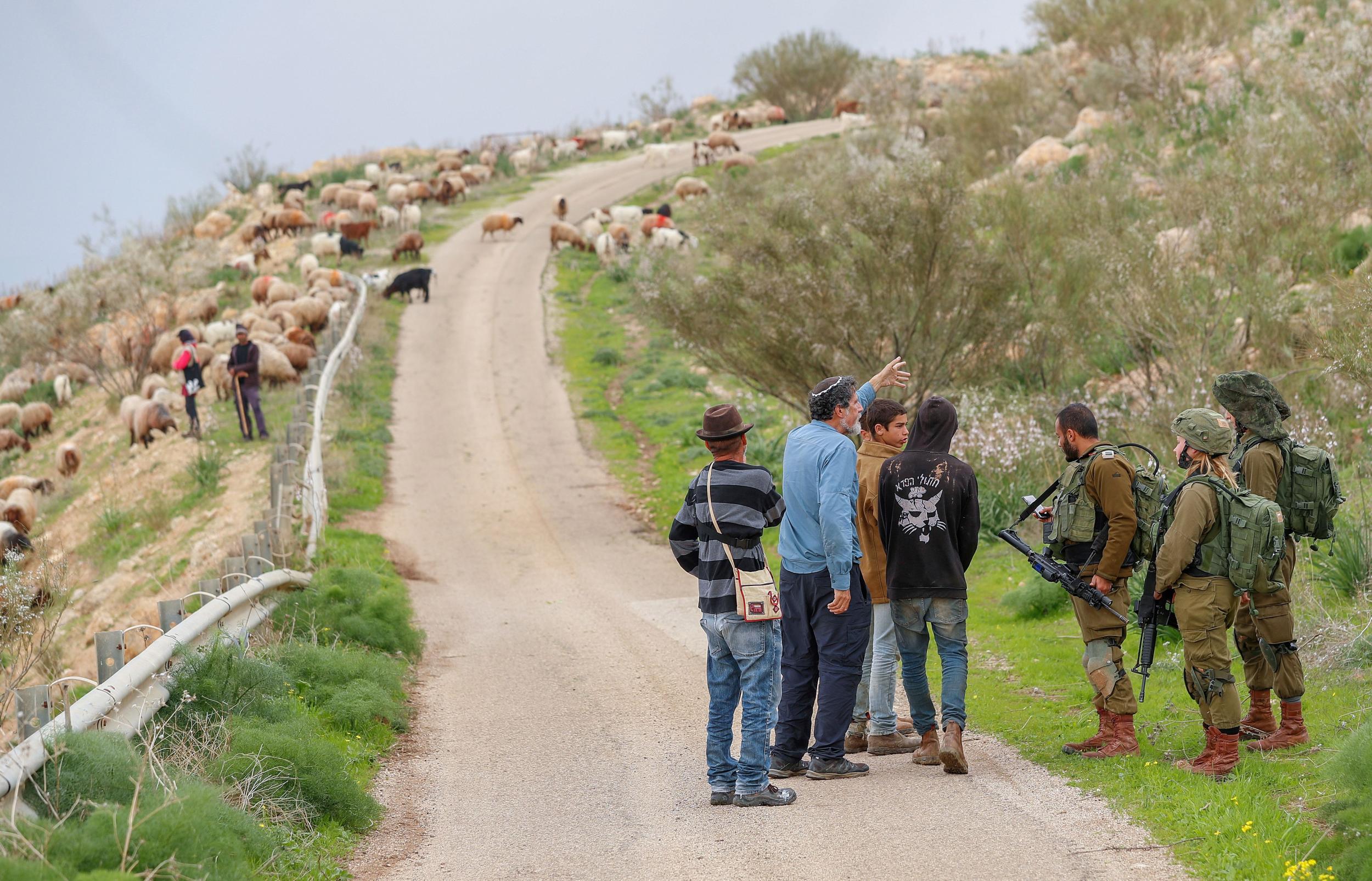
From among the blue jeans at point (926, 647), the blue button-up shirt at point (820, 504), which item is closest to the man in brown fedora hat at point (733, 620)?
the blue button-up shirt at point (820, 504)

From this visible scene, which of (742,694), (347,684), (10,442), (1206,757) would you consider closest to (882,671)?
(742,694)

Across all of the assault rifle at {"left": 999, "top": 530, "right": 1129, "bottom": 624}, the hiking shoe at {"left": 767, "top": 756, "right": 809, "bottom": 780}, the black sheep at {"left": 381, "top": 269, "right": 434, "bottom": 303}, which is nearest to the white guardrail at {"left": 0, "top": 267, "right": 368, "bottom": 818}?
the hiking shoe at {"left": 767, "top": 756, "right": 809, "bottom": 780}

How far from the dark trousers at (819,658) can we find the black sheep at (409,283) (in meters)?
25.9

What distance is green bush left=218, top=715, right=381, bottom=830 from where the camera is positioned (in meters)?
6.02

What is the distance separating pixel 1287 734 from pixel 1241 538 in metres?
1.29

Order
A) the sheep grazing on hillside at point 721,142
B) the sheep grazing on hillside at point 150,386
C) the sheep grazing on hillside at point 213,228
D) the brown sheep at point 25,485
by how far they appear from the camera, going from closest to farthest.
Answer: the brown sheep at point 25,485
the sheep grazing on hillside at point 150,386
the sheep grazing on hillside at point 213,228
the sheep grazing on hillside at point 721,142

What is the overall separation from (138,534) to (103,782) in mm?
14012

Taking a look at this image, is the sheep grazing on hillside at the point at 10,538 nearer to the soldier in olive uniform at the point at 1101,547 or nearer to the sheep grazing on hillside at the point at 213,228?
the soldier in olive uniform at the point at 1101,547

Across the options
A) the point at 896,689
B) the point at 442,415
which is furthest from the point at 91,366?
the point at 896,689

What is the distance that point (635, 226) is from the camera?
38.0 metres

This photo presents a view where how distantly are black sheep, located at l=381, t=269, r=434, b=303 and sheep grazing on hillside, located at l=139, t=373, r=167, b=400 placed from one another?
7.01 meters

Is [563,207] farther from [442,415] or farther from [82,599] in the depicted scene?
[82,599]

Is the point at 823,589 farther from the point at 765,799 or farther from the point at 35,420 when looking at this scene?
the point at 35,420

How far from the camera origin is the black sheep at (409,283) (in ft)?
102
